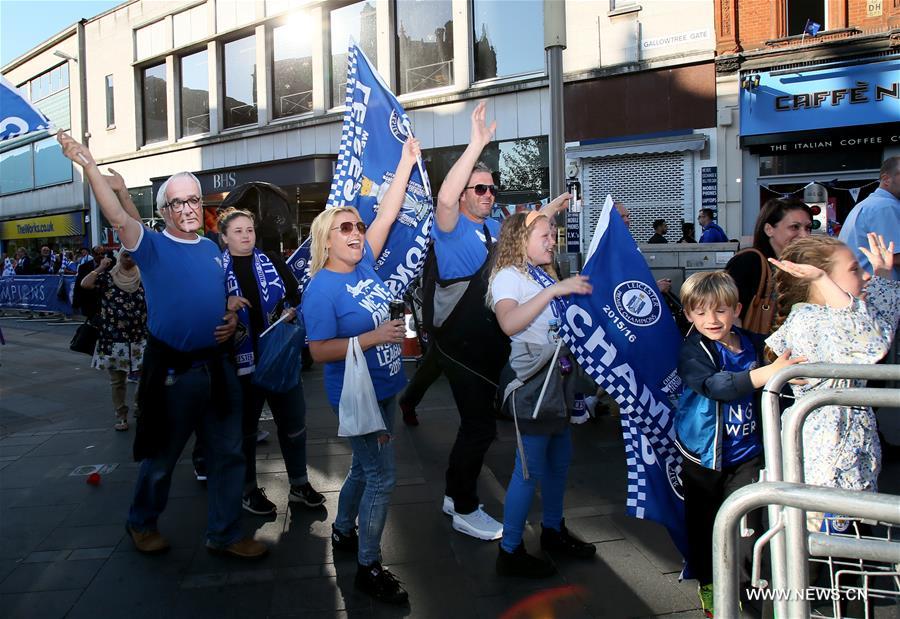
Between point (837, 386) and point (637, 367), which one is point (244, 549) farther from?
point (837, 386)

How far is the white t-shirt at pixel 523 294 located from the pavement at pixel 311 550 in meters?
1.14

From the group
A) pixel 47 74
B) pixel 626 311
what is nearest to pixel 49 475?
pixel 626 311

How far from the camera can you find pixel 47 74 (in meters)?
29.6

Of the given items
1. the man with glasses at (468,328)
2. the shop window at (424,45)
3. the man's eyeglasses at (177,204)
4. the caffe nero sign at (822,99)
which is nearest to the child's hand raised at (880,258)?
the man with glasses at (468,328)

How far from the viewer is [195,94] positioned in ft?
74.6

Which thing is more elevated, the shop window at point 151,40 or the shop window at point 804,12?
the shop window at point 151,40

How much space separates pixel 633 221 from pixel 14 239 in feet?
96.6

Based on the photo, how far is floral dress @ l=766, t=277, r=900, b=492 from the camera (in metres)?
2.64

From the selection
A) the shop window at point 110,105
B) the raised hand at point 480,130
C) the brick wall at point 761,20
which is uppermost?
the shop window at point 110,105

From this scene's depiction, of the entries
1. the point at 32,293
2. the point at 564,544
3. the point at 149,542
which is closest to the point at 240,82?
the point at 32,293

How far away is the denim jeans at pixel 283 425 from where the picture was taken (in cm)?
450

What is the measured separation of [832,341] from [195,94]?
23107mm

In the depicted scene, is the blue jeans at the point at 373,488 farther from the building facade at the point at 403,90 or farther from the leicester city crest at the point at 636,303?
the building facade at the point at 403,90

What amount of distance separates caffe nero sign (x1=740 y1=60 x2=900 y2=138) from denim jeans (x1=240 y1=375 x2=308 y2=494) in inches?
480
